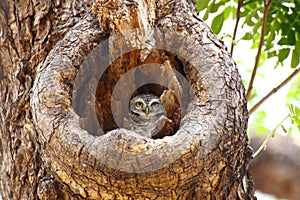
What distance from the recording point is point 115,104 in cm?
156

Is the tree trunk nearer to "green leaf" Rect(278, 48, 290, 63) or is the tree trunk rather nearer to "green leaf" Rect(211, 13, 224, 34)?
"green leaf" Rect(211, 13, 224, 34)

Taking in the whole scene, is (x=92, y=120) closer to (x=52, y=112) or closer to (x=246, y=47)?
(x=52, y=112)

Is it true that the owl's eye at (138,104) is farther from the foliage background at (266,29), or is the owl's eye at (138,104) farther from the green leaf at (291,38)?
the green leaf at (291,38)

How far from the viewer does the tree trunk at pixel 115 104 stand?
Answer: 4.25 feet

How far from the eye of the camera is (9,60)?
5.51 ft

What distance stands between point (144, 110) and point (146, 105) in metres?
0.05

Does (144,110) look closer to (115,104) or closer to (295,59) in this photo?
(115,104)

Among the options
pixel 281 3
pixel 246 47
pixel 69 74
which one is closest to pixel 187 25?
pixel 69 74

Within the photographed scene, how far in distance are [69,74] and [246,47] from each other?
1.37 metres

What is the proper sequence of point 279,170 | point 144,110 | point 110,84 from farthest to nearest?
1. point 279,170
2. point 144,110
3. point 110,84

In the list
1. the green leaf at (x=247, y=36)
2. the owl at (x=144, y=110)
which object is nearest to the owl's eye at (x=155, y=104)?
the owl at (x=144, y=110)

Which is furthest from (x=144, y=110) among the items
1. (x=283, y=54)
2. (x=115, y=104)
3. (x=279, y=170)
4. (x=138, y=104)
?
(x=279, y=170)

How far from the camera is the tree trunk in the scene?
1.30 m

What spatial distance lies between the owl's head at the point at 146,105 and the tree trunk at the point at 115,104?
0.18 feet
